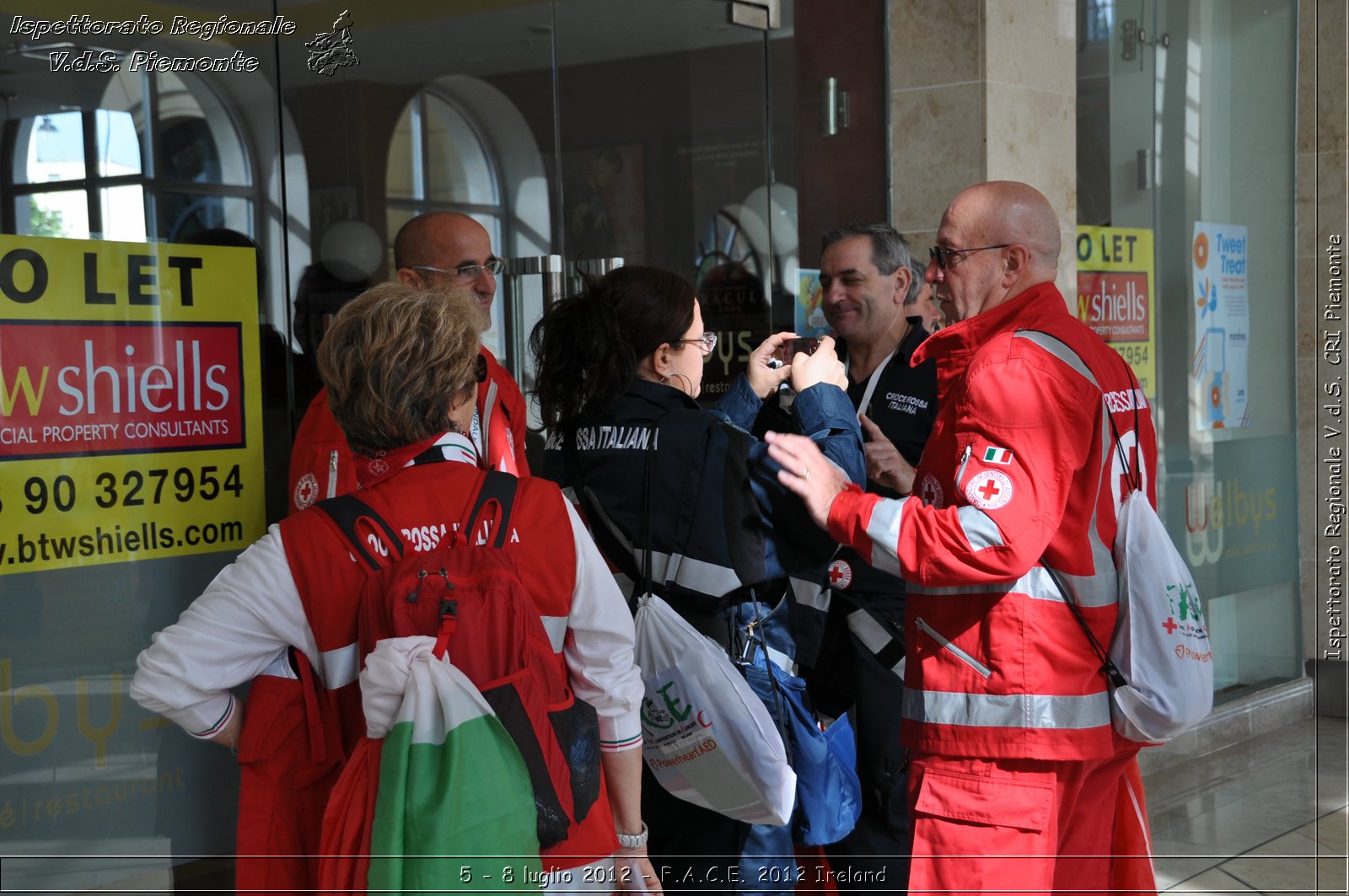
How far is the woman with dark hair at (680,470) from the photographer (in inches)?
118

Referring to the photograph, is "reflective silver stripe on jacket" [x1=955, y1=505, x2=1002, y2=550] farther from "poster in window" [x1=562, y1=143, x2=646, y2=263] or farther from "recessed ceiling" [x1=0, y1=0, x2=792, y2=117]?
"recessed ceiling" [x1=0, y1=0, x2=792, y2=117]

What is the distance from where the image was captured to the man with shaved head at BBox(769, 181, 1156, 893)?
279 centimetres

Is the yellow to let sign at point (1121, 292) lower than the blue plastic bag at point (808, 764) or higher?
higher

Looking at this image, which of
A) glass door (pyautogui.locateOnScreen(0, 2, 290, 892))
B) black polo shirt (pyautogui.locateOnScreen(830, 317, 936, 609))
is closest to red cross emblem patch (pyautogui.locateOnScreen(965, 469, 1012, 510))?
black polo shirt (pyautogui.locateOnScreen(830, 317, 936, 609))

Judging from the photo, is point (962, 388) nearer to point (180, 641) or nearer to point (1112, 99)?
point (180, 641)

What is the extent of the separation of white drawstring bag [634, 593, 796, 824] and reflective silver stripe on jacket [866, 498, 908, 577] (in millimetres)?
439

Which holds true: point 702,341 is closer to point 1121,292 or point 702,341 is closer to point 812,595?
point 812,595

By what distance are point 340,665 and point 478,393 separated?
1687 mm

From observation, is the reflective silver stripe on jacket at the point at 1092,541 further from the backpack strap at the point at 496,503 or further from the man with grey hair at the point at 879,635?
the backpack strap at the point at 496,503

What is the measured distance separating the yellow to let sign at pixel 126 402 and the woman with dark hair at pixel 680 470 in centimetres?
130

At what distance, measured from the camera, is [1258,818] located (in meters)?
5.82

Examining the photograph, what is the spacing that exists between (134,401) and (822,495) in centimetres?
209

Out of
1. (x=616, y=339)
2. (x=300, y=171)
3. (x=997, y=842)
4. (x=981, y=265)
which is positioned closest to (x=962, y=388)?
(x=981, y=265)

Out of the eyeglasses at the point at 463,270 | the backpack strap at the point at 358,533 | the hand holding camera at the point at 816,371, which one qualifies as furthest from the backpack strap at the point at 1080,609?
the eyeglasses at the point at 463,270
